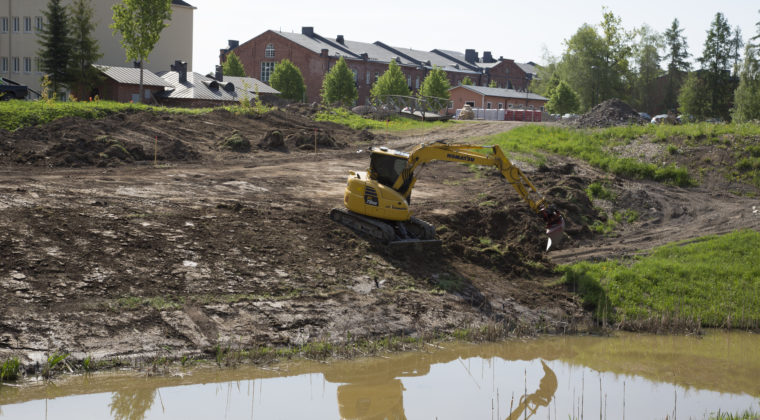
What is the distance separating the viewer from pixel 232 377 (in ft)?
38.4

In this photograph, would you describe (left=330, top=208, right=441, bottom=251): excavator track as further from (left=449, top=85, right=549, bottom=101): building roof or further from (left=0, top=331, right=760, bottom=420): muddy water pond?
(left=449, top=85, right=549, bottom=101): building roof

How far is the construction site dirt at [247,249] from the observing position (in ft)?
42.7

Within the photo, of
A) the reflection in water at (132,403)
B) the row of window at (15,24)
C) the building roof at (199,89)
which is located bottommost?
the reflection in water at (132,403)

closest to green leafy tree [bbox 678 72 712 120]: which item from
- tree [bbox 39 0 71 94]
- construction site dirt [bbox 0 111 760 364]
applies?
construction site dirt [bbox 0 111 760 364]

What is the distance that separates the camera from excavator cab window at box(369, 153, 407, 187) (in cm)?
1784

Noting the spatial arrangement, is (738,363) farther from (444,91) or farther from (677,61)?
(677,61)

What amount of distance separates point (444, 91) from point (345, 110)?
26.6m

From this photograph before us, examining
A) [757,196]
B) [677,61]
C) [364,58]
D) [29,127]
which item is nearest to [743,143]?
[757,196]

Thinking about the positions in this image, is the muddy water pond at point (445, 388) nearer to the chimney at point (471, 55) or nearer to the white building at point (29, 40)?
the white building at point (29, 40)

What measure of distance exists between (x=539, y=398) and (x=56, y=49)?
47772 millimetres

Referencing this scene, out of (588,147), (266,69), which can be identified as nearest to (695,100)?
(266,69)

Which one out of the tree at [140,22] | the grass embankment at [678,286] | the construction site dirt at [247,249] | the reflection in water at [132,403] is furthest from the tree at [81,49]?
the reflection in water at [132,403]

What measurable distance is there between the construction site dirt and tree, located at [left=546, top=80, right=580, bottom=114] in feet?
174

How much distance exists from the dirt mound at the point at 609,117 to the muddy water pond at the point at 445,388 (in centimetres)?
2335
